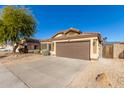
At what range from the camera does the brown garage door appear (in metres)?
12.0

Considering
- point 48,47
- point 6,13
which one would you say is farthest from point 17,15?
point 48,47

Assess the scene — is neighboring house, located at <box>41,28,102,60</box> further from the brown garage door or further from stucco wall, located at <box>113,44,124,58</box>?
stucco wall, located at <box>113,44,124,58</box>

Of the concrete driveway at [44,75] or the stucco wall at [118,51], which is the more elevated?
the stucco wall at [118,51]

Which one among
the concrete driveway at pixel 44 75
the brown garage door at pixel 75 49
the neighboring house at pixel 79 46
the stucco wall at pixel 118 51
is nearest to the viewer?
the concrete driveway at pixel 44 75

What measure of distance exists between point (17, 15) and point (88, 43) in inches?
456

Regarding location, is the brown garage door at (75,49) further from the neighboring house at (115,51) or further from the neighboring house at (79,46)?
the neighboring house at (115,51)

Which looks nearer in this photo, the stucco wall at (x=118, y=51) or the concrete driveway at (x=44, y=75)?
the concrete driveway at (x=44, y=75)

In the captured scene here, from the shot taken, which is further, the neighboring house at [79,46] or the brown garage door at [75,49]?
the brown garage door at [75,49]

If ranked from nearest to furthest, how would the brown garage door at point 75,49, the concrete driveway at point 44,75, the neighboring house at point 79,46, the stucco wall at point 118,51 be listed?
the concrete driveway at point 44,75, the neighboring house at point 79,46, the brown garage door at point 75,49, the stucco wall at point 118,51

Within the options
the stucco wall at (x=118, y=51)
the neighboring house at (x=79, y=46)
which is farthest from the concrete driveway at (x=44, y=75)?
the stucco wall at (x=118, y=51)

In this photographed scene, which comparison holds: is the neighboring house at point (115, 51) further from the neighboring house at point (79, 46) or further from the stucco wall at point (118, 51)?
the neighboring house at point (79, 46)

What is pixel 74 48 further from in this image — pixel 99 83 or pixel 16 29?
pixel 16 29

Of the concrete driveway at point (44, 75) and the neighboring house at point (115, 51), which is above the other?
the neighboring house at point (115, 51)

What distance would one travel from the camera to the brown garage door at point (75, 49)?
12.0 m
